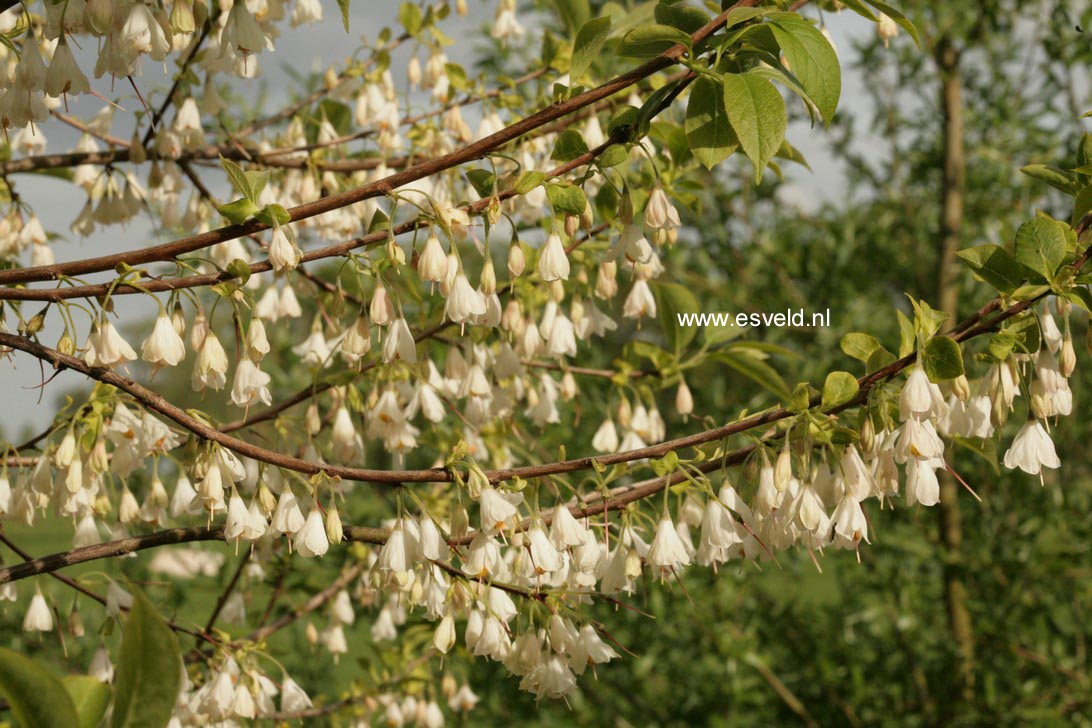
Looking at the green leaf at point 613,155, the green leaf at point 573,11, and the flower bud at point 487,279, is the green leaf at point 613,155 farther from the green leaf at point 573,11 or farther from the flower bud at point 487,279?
the green leaf at point 573,11

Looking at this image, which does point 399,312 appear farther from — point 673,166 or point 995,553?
point 995,553

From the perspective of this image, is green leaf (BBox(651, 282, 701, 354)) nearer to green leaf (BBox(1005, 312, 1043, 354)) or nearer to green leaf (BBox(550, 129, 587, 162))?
green leaf (BBox(550, 129, 587, 162))

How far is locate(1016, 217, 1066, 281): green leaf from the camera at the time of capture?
1110 mm

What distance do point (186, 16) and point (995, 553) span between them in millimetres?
3381

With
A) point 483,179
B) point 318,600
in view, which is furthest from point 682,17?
point 318,600

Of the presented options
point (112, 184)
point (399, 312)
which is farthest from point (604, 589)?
point (112, 184)

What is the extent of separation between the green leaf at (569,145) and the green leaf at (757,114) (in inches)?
12.4

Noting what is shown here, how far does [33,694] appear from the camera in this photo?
2.23 ft

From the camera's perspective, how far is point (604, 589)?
4.64 ft

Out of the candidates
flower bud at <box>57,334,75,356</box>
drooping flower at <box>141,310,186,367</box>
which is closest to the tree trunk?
drooping flower at <box>141,310,186,367</box>

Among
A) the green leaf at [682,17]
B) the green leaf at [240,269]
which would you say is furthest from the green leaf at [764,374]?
the green leaf at [240,269]

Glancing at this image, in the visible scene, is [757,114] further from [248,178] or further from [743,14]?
[248,178]

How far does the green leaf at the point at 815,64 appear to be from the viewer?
990 mm

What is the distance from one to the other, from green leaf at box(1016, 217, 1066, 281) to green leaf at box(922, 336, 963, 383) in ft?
0.42
